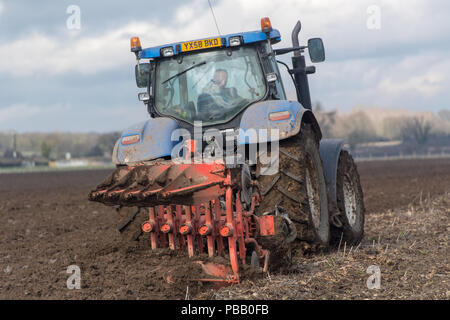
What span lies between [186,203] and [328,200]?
2.22 meters

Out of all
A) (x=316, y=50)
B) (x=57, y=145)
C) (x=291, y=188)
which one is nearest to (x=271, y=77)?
(x=316, y=50)

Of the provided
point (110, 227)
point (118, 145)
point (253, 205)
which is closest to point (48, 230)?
point (110, 227)

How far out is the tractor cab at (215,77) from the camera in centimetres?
588

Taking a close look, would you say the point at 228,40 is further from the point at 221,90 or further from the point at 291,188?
the point at 291,188

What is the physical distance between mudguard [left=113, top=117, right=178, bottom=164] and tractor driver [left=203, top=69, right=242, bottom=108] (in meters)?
0.54

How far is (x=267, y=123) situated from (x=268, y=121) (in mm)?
26

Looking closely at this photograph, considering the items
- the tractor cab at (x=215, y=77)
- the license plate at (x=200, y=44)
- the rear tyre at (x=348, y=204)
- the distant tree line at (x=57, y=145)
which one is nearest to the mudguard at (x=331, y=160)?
the rear tyre at (x=348, y=204)

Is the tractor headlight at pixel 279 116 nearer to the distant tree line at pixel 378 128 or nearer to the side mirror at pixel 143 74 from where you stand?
the side mirror at pixel 143 74

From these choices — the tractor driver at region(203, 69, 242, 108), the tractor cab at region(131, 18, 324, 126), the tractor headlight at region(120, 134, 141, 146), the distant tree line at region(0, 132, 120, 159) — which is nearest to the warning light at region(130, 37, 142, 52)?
the tractor cab at region(131, 18, 324, 126)

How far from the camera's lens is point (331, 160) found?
6562 millimetres

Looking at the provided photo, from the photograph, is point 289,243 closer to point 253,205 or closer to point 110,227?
point 253,205

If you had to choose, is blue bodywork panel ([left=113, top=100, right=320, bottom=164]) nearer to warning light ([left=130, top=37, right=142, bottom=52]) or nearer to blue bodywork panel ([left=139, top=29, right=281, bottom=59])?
blue bodywork panel ([left=139, top=29, right=281, bottom=59])

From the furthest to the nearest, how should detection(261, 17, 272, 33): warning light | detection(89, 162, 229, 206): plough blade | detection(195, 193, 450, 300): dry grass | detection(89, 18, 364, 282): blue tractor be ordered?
detection(261, 17, 272, 33): warning light < detection(89, 18, 364, 282): blue tractor < detection(89, 162, 229, 206): plough blade < detection(195, 193, 450, 300): dry grass

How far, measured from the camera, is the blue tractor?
4641mm
